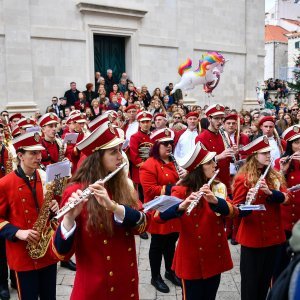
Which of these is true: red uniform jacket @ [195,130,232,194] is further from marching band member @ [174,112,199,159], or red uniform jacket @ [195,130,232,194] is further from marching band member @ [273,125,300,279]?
marching band member @ [273,125,300,279]

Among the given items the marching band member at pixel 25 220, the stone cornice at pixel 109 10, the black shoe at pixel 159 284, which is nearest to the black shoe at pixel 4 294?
the marching band member at pixel 25 220

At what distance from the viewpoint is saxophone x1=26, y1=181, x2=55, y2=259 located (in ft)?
13.3

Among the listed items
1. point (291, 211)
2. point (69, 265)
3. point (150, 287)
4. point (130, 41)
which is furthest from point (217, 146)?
point (130, 41)

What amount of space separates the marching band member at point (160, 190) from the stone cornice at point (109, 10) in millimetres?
12678

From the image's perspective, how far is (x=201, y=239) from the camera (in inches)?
156

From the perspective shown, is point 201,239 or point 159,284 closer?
point 201,239

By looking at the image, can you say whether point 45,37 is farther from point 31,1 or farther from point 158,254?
point 158,254

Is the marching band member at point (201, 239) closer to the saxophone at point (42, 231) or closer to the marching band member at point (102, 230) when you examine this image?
the marching band member at point (102, 230)

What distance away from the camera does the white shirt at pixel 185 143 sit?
8.73 m

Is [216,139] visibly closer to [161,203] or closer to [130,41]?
[161,203]

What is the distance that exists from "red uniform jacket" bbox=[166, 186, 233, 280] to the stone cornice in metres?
14.7

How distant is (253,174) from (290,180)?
3.09 feet

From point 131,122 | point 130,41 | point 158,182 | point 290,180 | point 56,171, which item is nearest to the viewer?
point 56,171

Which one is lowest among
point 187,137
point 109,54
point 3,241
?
point 3,241
